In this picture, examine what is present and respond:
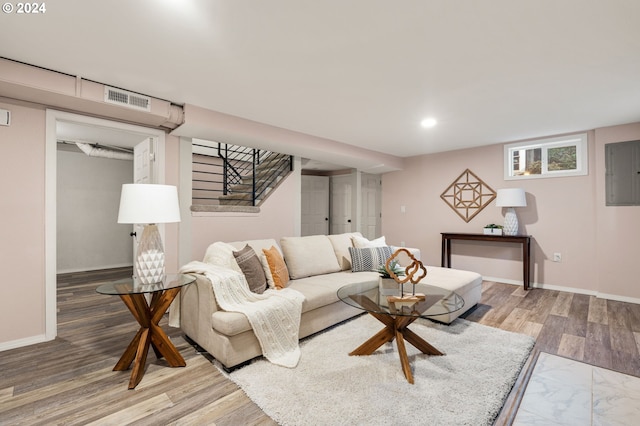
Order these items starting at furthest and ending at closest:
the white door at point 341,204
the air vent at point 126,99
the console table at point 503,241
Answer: the white door at point 341,204 < the console table at point 503,241 < the air vent at point 126,99

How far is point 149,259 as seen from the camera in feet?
7.11

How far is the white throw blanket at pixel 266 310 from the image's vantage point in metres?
2.17

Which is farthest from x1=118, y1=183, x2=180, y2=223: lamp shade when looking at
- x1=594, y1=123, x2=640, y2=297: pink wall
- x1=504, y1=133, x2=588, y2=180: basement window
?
x1=594, y1=123, x2=640, y2=297: pink wall

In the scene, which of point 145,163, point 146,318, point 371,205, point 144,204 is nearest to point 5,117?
point 145,163

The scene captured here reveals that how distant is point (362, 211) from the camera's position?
6418 millimetres

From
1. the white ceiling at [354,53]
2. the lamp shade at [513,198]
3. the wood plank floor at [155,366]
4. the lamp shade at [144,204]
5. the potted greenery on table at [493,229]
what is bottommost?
the wood plank floor at [155,366]

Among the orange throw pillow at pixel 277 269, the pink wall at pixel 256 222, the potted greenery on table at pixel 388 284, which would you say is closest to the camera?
the potted greenery on table at pixel 388 284

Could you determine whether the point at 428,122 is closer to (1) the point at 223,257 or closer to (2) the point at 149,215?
(1) the point at 223,257

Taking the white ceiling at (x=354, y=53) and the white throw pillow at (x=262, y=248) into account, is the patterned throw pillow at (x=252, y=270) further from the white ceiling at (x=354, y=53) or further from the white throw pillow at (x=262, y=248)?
the white ceiling at (x=354, y=53)

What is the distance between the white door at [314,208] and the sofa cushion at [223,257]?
166 inches

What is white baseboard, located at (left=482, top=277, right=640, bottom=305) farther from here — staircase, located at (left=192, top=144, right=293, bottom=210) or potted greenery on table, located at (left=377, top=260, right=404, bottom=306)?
staircase, located at (left=192, top=144, right=293, bottom=210)

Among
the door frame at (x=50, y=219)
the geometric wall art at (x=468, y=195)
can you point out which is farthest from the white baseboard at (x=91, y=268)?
the geometric wall art at (x=468, y=195)

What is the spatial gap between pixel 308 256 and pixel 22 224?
2563 mm

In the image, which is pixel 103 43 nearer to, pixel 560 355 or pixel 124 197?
pixel 124 197
